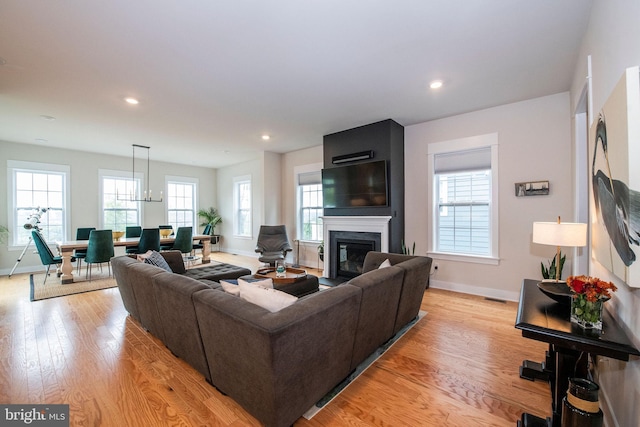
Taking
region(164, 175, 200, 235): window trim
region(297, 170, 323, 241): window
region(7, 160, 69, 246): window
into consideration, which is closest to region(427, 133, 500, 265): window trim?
region(297, 170, 323, 241): window

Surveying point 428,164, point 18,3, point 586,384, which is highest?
point 18,3

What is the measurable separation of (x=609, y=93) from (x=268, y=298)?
2452mm

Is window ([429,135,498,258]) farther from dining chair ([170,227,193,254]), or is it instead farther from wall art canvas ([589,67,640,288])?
dining chair ([170,227,193,254])

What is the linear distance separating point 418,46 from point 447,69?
0.60 m

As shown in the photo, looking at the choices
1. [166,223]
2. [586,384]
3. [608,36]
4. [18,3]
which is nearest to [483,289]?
[586,384]

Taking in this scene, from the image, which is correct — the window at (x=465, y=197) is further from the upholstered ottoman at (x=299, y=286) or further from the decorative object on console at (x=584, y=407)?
the decorative object on console at (x=584, y=407)

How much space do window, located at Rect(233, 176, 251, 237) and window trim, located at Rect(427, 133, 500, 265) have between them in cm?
504

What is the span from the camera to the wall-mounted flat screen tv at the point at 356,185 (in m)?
4.43

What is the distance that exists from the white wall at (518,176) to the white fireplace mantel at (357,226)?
3.17 feet

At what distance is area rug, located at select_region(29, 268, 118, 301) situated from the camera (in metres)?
4.17

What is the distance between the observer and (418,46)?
248 centimetres

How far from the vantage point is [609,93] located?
165 cm

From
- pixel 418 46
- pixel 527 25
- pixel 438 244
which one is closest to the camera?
pixel 527 25

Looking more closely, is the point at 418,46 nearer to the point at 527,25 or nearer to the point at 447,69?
the point at 447,69
